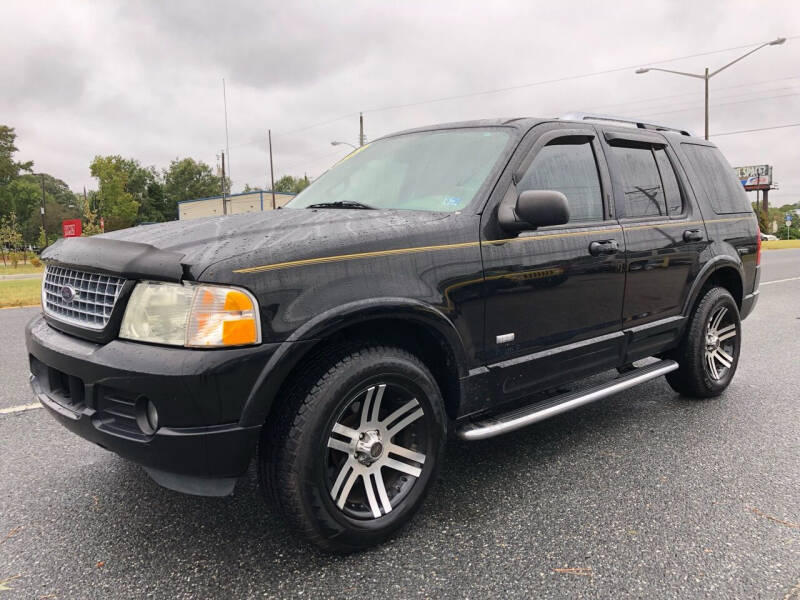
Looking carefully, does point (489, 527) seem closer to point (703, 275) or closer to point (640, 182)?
point (640, 182)

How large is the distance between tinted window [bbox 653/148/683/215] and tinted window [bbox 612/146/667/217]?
0.17 feet

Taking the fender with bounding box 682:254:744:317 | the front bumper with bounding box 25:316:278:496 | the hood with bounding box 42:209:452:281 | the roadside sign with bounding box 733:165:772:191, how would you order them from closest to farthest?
the front bumper with bounding box 25:316:278:496 < the hood with bounding box 42:209:452:281 < the fender with bounding box 682:254:744:317 < the roadside sign with bounding box 733:165:772:191

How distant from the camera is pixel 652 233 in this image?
11.7 ft

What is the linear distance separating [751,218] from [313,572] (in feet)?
14.1

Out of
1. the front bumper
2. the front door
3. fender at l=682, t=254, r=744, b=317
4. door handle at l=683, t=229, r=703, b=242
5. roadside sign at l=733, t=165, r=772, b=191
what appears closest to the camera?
the front bumper

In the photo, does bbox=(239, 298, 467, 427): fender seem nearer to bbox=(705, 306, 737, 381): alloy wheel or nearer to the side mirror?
the side mirror

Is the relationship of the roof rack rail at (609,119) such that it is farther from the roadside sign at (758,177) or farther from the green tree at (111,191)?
the roadside sign at (758,177)

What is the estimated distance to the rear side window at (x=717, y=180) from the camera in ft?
13.8

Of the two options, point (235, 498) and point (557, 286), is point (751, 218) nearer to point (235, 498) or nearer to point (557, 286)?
point (557, 286)

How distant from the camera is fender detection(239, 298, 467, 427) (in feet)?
6.63

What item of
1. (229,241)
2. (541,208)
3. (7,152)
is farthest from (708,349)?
(7,152)

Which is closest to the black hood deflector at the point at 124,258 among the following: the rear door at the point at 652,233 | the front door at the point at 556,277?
the front door at the point at 556,277

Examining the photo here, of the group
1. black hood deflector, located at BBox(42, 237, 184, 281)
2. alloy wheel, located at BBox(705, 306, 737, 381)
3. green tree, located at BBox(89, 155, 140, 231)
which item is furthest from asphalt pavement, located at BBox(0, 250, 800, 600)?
green tree, located at BBox(89, 155, 140, 231)

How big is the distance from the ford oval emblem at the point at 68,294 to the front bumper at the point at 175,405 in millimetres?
268
